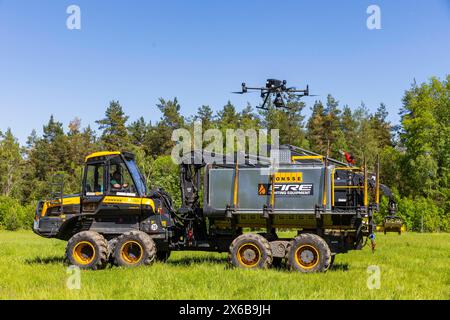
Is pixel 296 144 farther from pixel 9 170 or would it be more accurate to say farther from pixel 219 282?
pixel 219 282

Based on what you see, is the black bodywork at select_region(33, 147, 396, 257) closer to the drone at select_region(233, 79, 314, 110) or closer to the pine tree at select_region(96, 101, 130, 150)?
the drone at select_region(233, 79, 314, 110)

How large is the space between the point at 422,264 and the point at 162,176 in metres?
40.8

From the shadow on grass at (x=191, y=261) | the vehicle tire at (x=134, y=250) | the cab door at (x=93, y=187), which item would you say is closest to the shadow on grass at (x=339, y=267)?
the shadow on grass at (x=191, y=261)

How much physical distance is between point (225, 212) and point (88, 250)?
3894 millimetres

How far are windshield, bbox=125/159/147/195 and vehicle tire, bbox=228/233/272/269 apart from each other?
322 centimetres

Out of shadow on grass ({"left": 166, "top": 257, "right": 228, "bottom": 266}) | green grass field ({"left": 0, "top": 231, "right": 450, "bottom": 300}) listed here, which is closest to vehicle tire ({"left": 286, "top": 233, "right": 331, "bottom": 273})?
green grass field ({"left": 0, "top": 231, "right": 450, "bottom": 300})

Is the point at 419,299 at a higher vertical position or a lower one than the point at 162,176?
lower

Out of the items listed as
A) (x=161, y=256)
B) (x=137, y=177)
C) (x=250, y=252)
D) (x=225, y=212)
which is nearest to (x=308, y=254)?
(x=250, y=252)

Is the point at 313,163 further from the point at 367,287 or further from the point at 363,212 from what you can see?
the point at 367,287

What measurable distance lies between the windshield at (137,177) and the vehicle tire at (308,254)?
4.56 meters

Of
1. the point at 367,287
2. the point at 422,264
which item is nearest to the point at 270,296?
the point at 367,287

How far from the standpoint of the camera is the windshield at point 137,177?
15422mm

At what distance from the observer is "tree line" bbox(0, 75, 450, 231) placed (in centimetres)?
5859

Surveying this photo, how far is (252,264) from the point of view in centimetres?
1406
